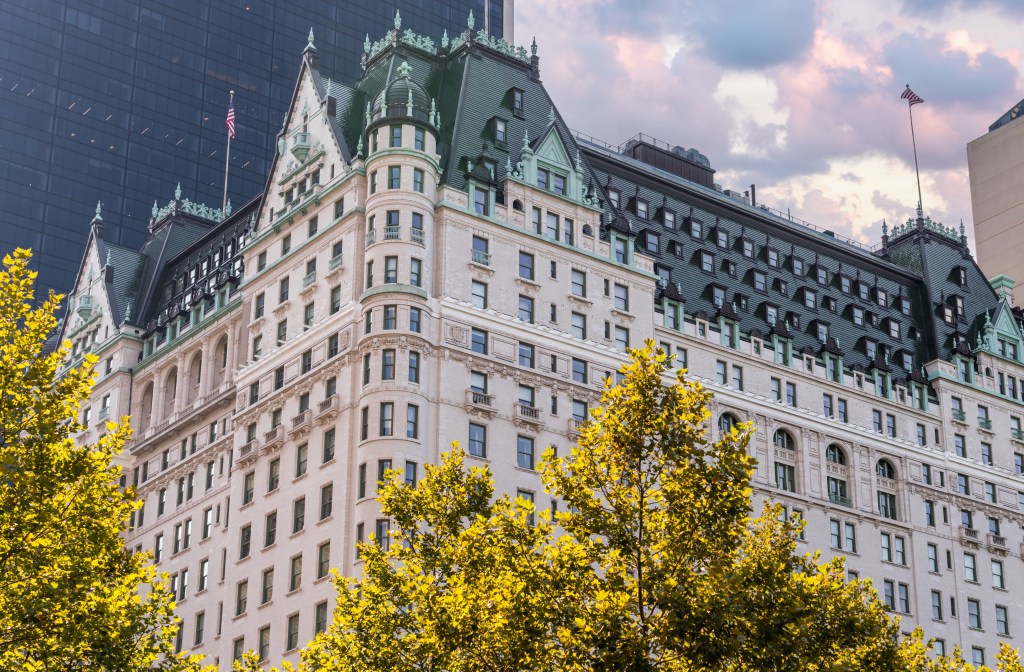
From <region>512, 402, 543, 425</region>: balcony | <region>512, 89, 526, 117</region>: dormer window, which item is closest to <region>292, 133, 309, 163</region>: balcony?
<region>512, 89, 526, 117</region>: dormer window

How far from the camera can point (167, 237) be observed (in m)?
158

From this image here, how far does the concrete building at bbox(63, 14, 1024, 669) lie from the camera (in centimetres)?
11762

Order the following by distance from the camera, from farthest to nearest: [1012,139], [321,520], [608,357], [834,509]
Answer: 1. [1012,139]
2. [834,509]
3. [608,357]
4. [321,520]

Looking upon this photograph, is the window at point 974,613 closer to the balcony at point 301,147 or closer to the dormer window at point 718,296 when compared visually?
the dormer window at point 718,296

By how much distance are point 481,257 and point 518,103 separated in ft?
54.9

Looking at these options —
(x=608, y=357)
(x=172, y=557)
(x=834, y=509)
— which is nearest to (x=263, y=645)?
(x=172, y=557)

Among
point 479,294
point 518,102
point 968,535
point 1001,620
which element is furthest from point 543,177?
point 1001,620

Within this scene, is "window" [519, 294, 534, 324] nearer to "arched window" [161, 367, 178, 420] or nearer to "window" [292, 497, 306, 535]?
"window" [292, 497, 306, 535]

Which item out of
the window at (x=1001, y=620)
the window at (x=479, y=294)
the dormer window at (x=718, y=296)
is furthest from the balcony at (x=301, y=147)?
the window at (x=1001, y=620)

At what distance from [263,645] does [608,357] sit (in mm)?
31107

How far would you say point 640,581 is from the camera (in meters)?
59.3

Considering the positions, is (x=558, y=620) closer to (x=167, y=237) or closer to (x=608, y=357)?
(x=608, y=357)

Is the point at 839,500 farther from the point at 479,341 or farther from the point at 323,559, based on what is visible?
the point at 323,559

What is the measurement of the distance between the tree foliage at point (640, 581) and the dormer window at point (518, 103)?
68.2 meters
